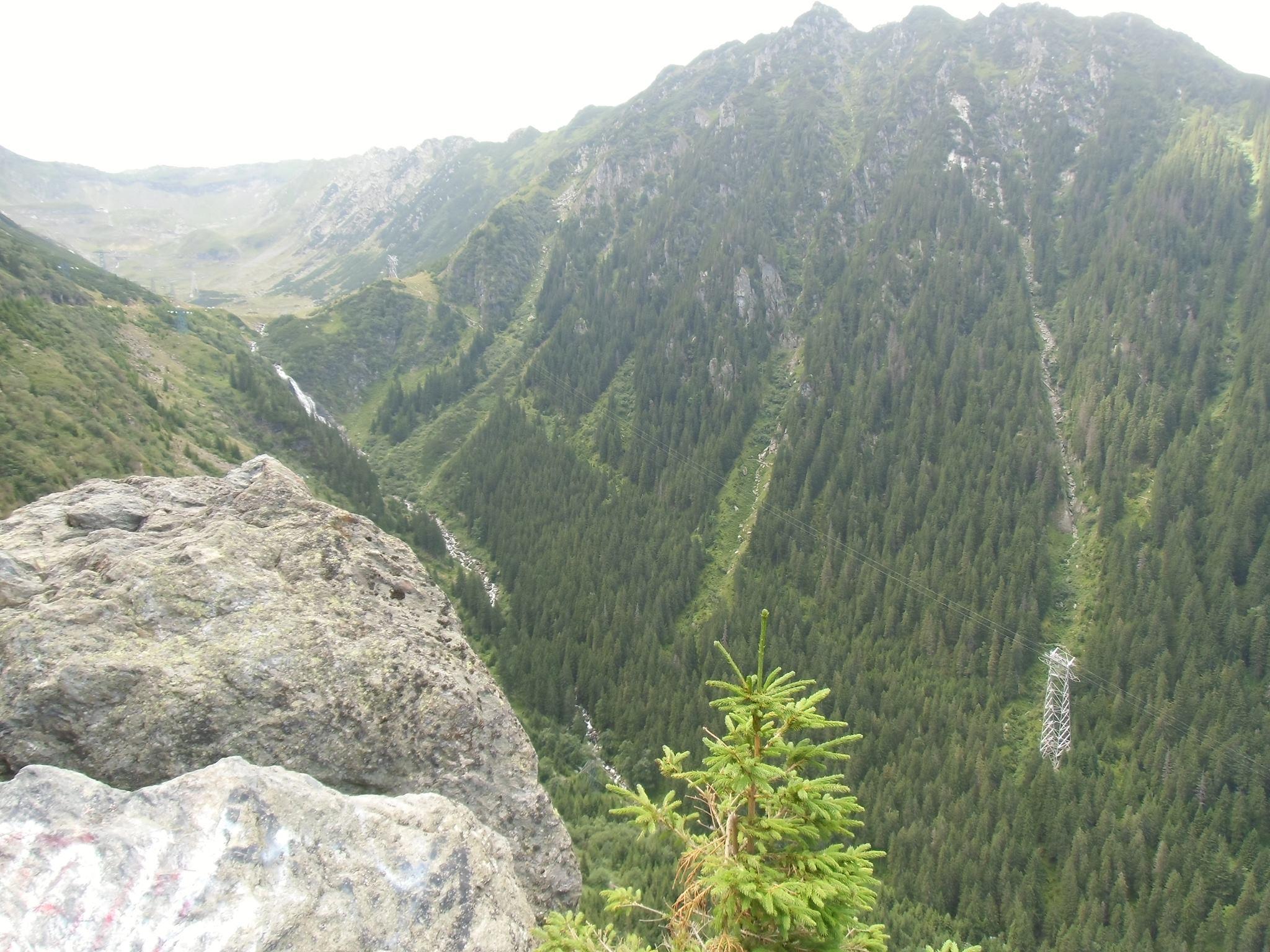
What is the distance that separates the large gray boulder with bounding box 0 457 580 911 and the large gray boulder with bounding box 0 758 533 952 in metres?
2.22

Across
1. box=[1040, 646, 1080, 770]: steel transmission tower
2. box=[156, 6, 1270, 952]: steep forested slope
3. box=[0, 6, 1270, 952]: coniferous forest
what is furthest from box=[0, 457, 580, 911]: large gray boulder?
box=[1040, 646, 1080, 770]: steel transmission tower

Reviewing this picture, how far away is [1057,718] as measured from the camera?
78.6 meters

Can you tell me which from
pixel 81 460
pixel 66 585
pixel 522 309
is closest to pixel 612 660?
pixel 81 460

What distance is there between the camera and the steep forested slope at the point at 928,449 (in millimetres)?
70625

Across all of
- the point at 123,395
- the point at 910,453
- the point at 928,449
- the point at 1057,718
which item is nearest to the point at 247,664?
the point at 123,395

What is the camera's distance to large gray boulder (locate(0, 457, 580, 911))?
483 inches

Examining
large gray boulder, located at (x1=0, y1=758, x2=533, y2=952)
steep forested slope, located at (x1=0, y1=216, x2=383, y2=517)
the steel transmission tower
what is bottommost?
the steel transmission tower

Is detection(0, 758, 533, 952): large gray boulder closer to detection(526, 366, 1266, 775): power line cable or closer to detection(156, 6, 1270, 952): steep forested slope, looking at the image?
detection(156, 6, 1270, 952): steep forested slope

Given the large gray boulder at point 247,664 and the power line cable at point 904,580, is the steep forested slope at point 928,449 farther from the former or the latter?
the large gray boulder at point 247,664

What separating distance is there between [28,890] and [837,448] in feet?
420

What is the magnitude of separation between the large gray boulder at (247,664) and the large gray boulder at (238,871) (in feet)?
7.29

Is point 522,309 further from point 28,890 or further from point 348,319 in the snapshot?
point 28,890

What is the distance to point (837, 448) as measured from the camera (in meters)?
127

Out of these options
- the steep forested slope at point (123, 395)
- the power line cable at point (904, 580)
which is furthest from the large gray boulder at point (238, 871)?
the power line cable at point (904, 580)
